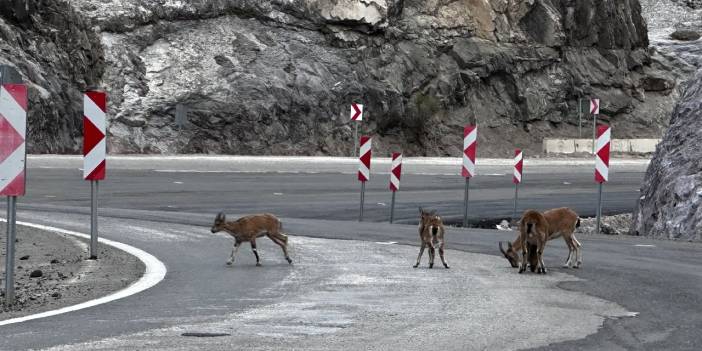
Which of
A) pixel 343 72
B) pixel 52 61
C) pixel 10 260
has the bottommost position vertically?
pixel 10 260

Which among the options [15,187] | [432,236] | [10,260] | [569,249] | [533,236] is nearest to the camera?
[15,187]

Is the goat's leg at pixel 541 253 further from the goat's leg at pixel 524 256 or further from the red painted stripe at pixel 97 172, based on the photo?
the red painted stripe at pixel 97 172

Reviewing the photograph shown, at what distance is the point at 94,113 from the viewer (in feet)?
49.7

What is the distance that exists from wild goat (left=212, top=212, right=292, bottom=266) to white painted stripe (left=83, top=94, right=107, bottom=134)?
79.9 inches

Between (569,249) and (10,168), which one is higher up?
(10,168)

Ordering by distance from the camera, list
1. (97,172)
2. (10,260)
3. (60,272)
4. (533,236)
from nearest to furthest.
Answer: (10,260) → (533,236) → (60,272) → (97,172)

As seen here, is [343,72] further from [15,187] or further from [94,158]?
[15,187]

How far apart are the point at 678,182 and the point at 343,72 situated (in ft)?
131

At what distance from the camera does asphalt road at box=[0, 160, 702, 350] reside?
8.70m

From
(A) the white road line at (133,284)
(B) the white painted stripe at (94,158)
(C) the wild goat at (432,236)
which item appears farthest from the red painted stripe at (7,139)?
(C) the wild goat at (432,236)

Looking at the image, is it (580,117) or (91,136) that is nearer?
(91,136)

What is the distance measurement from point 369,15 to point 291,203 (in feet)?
118

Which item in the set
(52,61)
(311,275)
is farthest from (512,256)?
(52,61)

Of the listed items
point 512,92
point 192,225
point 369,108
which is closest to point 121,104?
point 369,108
